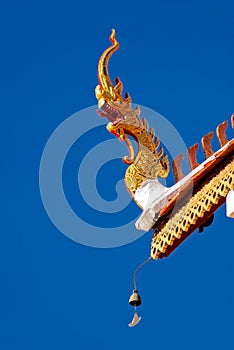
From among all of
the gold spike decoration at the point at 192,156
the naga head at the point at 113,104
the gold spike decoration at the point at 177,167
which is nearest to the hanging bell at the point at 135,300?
the gold spike decoration at the point at 177,167

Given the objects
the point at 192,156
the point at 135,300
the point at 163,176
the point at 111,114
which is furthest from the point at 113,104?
the point at 135,300

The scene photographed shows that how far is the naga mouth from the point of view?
16859mm

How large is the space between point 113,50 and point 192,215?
2690mm

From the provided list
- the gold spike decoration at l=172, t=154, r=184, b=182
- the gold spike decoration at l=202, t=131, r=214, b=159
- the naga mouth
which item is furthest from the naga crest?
the gold spike decoration at l=202, t=131, r=214, b=159

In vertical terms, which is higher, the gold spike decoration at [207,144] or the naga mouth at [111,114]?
the naga mouth at [111,114]

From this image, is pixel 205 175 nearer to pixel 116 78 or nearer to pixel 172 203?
pixel 172 203

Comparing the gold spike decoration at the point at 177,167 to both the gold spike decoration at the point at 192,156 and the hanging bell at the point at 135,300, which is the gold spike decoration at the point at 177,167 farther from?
the hanging bell at the point at 135,300

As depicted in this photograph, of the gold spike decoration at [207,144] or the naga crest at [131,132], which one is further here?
the naga crest at [131,132]

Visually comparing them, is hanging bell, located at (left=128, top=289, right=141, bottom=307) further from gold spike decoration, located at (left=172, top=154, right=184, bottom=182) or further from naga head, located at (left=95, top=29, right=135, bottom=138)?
naga head, located at (left=95, top=29, right=135, bottom=138)

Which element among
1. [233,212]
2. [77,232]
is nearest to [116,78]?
[77,232]

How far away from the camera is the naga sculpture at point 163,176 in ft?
49.8

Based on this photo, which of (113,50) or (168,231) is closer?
(168,231)

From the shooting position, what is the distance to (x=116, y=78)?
17047mm

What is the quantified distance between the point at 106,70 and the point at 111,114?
0.50 m
